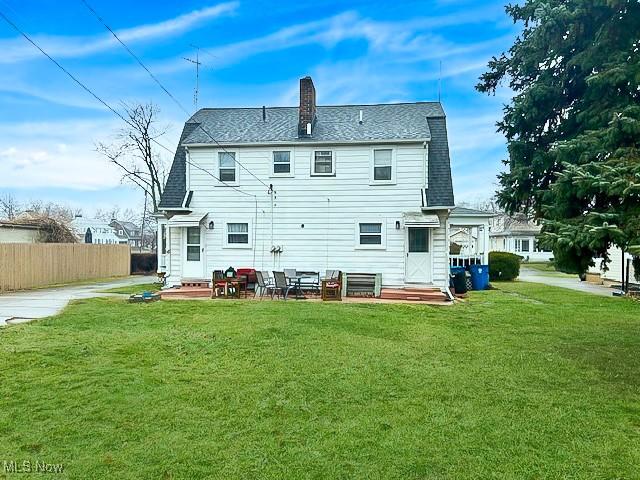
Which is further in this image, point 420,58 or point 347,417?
point 420,58

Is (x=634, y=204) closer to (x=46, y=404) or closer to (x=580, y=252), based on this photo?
(x=580, y=252)

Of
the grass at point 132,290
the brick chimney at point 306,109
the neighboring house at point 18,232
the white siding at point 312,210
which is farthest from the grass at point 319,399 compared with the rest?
the neighboring house at point 18,232

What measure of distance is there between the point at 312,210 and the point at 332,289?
3.49 meters

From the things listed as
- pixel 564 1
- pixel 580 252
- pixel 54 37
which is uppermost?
pixel 564 1

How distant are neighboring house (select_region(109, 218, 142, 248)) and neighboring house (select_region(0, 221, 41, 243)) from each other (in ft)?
137

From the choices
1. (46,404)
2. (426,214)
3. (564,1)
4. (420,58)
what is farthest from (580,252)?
(420,58)

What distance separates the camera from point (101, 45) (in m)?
8.70

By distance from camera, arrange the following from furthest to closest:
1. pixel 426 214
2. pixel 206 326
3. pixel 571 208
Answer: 1. pixel 426 214
2. pixel 206 326
3. pixel 571 208

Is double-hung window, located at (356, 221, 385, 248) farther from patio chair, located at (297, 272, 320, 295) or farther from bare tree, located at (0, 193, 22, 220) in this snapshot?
bare tree, located at (0, 193, 22, 220)

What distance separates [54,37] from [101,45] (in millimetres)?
1222

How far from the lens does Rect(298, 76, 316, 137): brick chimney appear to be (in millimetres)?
16359

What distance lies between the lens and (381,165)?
15789mm

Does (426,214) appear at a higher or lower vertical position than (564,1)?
lower

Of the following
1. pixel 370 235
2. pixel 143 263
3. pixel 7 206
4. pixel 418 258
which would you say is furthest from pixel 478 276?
pixel 7 206
